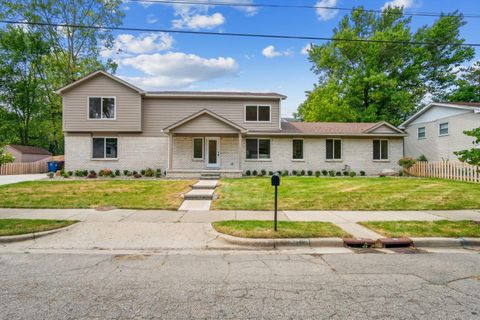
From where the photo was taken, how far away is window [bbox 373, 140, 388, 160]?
19812 millimetres

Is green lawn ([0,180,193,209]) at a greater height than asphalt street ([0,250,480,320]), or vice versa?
green lawn ([0,180,193,209])

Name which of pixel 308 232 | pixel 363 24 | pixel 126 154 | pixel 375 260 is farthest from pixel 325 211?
pixel 363 24

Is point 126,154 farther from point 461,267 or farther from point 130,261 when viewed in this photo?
point 461,267

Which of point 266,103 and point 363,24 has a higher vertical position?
point 363,24

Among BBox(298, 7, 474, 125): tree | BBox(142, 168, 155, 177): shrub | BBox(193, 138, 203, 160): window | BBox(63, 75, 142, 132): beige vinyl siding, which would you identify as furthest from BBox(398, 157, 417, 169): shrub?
BBox(63, 75, 142, 132): beige vinyl siding

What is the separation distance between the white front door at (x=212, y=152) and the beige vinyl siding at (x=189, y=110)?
7.35 ft

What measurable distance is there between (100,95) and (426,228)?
20236 mm

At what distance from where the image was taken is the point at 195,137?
60.8 ft

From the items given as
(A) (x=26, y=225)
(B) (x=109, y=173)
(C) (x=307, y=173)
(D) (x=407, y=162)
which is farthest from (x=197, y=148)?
(D) (x=407, y=162)

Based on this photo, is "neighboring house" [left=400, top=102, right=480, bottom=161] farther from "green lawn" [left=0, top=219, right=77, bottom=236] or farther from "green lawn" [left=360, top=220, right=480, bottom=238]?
"green lawn" [left=0, top=219, right=77, bottom=236]

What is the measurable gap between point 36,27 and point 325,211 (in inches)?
1538

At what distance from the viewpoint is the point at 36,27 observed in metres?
30.0

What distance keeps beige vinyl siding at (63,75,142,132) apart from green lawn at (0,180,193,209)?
676 centimetres

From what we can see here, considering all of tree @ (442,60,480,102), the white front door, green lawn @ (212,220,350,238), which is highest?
tree @ (442,60,480,102)
